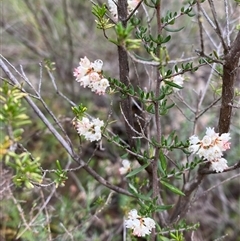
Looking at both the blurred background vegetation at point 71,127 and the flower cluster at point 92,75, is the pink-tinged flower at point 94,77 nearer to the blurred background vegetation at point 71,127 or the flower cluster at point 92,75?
the flower cluster at point 92,75

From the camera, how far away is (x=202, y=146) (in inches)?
40.1

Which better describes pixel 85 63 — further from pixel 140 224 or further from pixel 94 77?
pixel 140 224

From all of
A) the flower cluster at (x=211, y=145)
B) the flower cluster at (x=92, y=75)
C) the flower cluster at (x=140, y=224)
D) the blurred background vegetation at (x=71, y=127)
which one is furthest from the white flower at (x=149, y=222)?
the blurred background vegetation at (x=71, y=127)

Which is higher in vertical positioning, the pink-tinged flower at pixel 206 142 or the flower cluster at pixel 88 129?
the flower cluster at pixel 88 129

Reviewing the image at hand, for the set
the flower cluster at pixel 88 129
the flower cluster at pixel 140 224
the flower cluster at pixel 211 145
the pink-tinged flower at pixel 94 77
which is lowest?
the flower cluster at pixel 140 224

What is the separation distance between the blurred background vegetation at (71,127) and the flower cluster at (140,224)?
21.6 inches

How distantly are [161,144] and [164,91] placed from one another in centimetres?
15

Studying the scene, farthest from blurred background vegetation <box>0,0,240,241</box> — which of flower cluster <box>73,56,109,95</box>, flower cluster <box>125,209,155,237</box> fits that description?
flower cluster <box>73,56,109,95</box>

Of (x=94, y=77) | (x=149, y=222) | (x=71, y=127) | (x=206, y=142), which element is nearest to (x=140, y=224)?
(x=149, y=222)

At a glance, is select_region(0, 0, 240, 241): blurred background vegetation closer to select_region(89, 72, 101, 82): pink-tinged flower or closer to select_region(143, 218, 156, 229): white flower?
select_region(143, 218, 156, 229): white flower

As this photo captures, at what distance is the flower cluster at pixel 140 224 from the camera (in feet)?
3.49

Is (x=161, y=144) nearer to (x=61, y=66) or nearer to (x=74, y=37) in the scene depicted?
(x=61, y=66)

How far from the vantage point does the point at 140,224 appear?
107cm

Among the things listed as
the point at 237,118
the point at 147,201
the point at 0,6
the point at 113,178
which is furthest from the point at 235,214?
the point at 0,6
